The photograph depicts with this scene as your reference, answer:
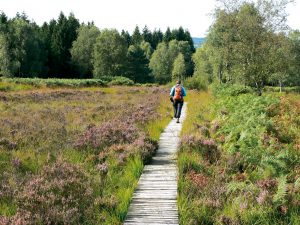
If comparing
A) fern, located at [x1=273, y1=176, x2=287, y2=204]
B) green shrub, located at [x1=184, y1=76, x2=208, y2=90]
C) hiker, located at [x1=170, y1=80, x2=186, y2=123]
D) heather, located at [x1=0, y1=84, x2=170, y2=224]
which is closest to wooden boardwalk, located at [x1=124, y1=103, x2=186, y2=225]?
heather, located at [x1=0, y1=84, x2=170, y2=224]

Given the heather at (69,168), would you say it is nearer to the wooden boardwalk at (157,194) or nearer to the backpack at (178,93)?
the wooden boardwalk at (157,194)

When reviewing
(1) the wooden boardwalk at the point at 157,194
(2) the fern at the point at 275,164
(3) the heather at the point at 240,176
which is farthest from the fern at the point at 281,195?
(1) the wooden boardwalk at the point at 157,194

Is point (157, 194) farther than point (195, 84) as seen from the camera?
No

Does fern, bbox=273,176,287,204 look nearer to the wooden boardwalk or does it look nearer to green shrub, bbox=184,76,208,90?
the wooden boardwalk

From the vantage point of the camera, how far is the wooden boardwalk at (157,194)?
24.0 ft

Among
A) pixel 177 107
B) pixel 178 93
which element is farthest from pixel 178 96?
pixel 177 107

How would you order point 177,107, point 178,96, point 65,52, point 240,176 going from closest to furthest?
point 240,176 → point 178,96 → point 177,107 → point 65,52

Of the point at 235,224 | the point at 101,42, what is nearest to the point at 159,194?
the point at 235,224

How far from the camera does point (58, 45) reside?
289 feet

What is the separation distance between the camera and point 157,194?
8.53 metres

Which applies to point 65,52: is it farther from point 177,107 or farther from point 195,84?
point 177,107

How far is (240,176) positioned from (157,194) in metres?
2.20

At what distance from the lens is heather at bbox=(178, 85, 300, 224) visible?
290 inches

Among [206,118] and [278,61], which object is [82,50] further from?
[206,118]
